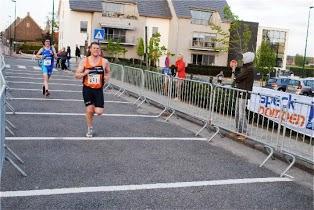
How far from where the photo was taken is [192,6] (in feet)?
195

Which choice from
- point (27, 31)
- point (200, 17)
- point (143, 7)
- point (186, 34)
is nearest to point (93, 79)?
point (143, 7)

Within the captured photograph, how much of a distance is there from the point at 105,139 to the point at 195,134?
2.14 m

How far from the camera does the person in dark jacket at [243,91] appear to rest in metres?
8.25

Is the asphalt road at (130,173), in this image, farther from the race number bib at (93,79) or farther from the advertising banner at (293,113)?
the race number bib at (93,79)

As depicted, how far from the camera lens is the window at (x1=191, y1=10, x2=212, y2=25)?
59.7 metres

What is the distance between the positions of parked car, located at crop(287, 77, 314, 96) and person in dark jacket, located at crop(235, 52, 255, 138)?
16008mm

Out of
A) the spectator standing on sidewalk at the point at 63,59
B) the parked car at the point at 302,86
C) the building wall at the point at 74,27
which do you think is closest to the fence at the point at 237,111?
the parked car at the point at 302,86

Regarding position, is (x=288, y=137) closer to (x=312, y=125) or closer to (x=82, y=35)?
(x=312, y=125)

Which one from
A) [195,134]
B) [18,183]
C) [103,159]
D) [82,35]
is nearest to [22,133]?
[103,159]

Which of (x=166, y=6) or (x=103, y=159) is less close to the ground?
(x=166, y=6)

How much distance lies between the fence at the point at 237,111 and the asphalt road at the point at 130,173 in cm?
58

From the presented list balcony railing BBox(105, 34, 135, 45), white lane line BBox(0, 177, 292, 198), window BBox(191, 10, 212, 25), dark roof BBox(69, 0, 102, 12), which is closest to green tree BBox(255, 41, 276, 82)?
window BBox(191, 10, 212, 25)

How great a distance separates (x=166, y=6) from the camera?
60.8 m

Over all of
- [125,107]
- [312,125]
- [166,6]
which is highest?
[166,6]
